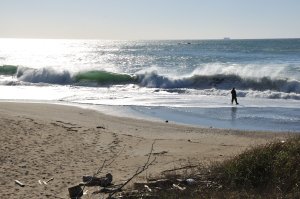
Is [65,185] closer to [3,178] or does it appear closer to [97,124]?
[3,178]

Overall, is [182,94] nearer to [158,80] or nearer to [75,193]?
[158,80]

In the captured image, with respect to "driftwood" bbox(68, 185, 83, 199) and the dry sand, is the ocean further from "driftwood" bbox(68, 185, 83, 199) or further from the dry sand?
"driftwood" bbox(68, 185, 83, 199)

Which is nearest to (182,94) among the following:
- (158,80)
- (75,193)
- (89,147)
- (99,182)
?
(158,80)

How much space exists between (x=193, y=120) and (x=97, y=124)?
385 centimetres

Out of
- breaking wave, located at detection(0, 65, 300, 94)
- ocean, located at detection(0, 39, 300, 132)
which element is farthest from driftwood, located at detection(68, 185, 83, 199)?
breaking wave, located at detection(0, 65, 300, 94)

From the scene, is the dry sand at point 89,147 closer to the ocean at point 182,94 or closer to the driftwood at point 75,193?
the driftwood at point 75,193

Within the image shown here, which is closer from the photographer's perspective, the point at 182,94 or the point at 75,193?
the point at 75,193

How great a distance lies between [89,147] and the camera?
1235 cm

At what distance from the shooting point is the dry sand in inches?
370

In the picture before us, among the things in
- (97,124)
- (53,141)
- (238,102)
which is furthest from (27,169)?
(238,102)

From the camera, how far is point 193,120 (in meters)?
17.8

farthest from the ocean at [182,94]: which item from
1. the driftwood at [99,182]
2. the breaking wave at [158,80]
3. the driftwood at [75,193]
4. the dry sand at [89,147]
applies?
the driftwood at [75,193]

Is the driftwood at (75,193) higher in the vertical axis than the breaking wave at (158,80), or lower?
lower

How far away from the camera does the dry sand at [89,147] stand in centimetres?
940
